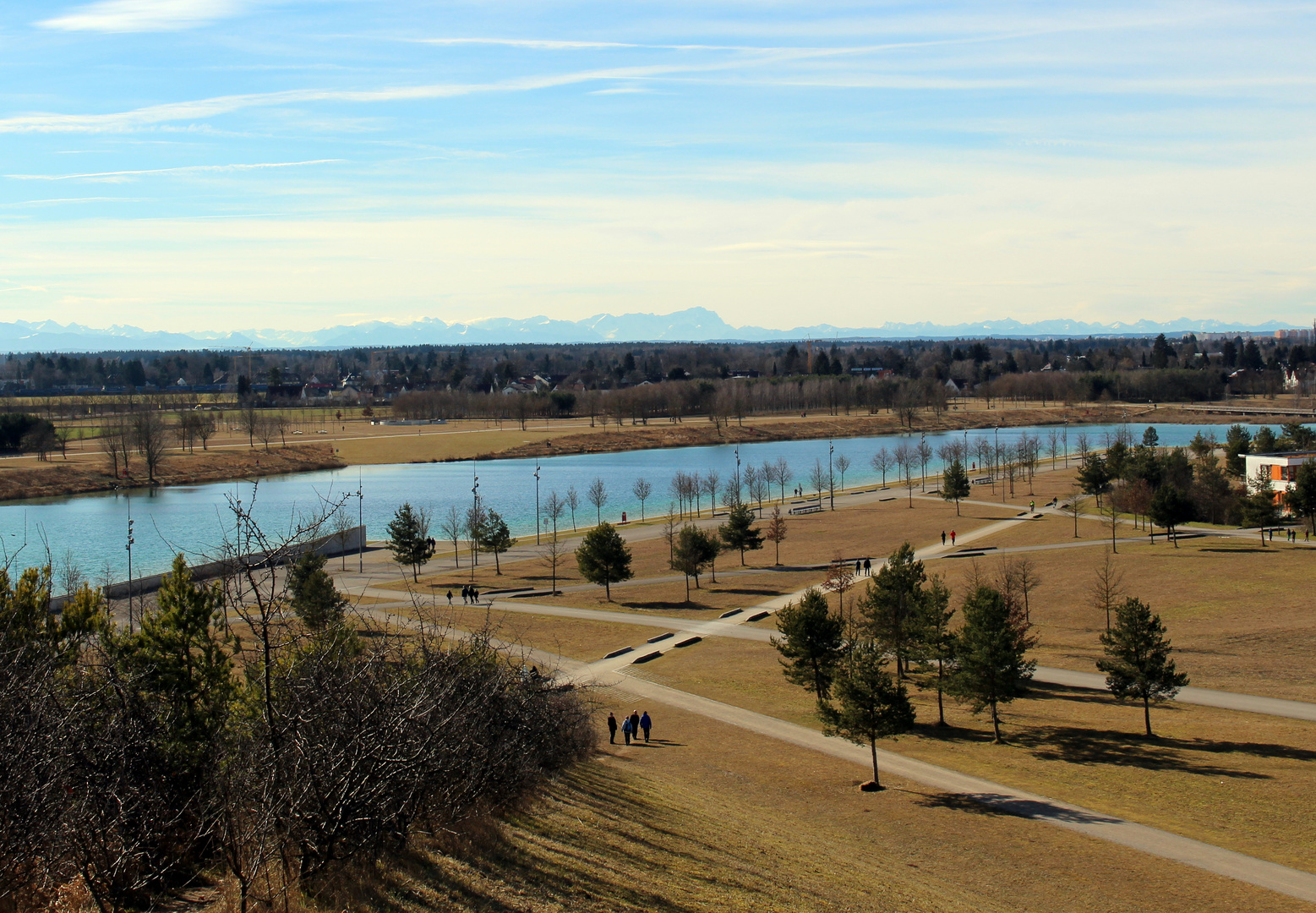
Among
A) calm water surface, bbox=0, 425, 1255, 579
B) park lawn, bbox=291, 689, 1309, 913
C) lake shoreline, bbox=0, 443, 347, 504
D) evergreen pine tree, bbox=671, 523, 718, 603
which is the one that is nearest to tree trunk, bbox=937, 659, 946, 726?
park lawn, bbox=291, 689, 1309, 913

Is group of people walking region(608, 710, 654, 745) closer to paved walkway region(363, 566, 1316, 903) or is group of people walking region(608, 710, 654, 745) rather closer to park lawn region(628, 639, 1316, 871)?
paved walkway region(363, 566, 1316, 903)

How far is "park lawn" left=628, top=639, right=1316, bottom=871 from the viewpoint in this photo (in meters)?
17.2

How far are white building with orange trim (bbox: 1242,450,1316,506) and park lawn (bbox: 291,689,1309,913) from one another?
4847 centimetres

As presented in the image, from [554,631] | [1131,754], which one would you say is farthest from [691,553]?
[1131,754]

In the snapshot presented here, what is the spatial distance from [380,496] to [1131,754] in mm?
68994

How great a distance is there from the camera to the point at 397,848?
10.4 meters

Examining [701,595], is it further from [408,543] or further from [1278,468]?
[1278,468]

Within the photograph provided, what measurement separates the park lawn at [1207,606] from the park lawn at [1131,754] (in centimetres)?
361

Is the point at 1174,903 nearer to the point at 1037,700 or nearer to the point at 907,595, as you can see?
the point at 1037,700

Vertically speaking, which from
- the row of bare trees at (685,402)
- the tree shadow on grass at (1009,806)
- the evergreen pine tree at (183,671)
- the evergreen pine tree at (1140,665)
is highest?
the row of bare trees at (685,402)

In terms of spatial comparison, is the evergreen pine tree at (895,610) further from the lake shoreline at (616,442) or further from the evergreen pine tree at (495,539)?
the lake shoreline at (616,442)

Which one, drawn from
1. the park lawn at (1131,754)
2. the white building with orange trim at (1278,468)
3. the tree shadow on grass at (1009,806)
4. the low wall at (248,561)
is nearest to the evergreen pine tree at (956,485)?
the white building with orange trim at (1278,468)

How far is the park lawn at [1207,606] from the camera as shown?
26734 mm

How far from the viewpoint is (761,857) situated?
13.4 m
